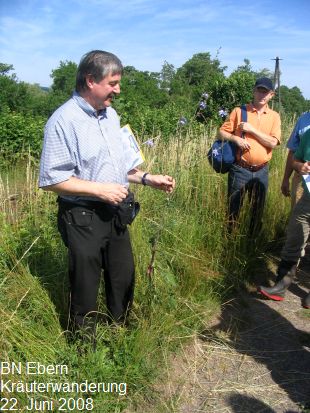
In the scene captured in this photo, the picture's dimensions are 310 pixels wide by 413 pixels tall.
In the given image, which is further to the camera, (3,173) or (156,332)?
(3,173)

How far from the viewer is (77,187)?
199cm

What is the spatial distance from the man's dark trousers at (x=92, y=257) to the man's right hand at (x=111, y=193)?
169mm

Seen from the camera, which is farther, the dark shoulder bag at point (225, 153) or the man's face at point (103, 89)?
the dark shoulder bag at point (225, 153)

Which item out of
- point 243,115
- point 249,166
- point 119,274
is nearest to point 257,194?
point 249,166

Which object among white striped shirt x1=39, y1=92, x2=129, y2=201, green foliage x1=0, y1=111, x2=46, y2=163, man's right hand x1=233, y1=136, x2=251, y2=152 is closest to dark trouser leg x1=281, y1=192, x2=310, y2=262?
man's right hand x1=233, y1=136, x2=251, y2=152

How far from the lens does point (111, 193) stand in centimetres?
204

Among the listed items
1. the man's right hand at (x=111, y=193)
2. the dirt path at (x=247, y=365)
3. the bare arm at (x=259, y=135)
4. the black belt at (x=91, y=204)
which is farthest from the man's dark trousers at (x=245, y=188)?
the man's right hand at (x=111, y=193)

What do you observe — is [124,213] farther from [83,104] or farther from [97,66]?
[97,66]

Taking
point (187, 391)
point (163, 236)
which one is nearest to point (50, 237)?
point (163, 236)

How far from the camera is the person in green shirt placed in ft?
10.3

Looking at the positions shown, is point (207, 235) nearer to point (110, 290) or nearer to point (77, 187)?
point (110, 290)

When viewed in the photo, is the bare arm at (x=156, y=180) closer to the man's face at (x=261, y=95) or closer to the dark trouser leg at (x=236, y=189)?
the dark trouser leg at (x=236, y=189)

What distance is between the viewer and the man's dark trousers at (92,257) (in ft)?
7.02

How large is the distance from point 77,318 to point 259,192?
213 cm
